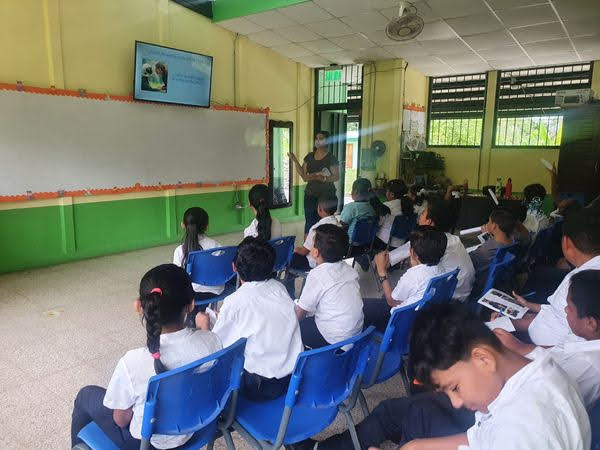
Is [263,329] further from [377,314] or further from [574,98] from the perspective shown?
[574,98]

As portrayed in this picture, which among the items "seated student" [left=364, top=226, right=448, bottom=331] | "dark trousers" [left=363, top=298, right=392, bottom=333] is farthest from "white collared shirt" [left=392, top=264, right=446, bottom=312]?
"dark trousers" [left=363, top=298, right=392, bottom=333]

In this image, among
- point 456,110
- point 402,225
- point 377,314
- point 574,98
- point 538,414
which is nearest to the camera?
point 538,414

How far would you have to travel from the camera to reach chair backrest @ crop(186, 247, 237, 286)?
2582 millimetres

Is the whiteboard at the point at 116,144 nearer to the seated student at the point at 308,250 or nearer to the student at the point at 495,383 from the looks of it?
the seated student at the point at 308,250

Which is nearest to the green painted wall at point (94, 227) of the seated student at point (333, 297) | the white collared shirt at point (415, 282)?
the seated student at point (333, 297)

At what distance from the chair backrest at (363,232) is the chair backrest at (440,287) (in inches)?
66.0

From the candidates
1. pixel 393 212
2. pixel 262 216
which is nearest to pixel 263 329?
pixel 262 216

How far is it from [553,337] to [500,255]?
88 cm

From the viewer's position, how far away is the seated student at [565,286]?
69.2 inches

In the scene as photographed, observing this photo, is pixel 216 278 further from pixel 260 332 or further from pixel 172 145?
pixel 172 145

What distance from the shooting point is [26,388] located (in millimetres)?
2369

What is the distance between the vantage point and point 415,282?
219 centimetres

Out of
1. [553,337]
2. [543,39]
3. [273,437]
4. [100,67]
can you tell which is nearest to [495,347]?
[273,437]

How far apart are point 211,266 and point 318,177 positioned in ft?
9.88
